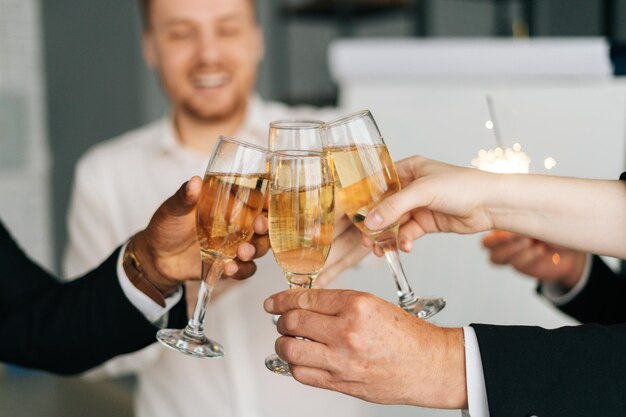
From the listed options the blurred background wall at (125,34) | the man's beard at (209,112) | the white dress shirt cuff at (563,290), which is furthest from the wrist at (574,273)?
the blurred background wall at (125,34)

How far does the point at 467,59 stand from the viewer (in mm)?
1677

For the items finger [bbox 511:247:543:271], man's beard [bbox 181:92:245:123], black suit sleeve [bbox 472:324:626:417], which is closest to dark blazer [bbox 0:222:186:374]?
black suit sleeve [bbox 472:324:626:417]

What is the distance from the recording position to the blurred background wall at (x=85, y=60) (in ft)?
A: 13.7

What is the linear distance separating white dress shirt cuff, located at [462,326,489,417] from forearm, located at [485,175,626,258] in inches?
9.7

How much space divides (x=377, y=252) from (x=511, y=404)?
0.30 meters

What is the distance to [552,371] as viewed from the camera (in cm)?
101

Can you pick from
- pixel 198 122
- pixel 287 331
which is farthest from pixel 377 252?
pixel 198 122

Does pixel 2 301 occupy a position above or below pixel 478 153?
below

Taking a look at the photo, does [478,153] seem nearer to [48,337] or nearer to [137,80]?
[48,337]

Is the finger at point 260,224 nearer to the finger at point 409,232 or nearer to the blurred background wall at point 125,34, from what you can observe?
the finger at point 409,232

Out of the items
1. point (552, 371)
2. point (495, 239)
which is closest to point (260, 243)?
point (552, 371)

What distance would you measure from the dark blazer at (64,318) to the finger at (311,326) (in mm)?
362

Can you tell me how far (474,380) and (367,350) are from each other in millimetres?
170

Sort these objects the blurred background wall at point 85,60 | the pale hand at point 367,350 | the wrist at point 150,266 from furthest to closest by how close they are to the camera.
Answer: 1. the blurred background wall at point 85,60
2. the wrist at point 150,266
3. the pale hand at point 367,350
